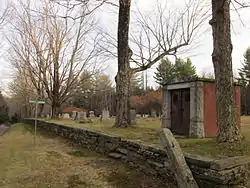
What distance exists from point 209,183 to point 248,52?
5224 centimetres

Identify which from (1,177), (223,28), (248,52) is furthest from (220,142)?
(248,52)

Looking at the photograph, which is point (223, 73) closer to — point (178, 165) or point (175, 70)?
point (178, 165)

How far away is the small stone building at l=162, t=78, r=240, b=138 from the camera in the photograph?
8.57 metres

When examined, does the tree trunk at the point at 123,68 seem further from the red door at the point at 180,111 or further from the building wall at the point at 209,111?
the building wall at the point at 209,111

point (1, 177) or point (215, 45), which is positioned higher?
point (215, 45)

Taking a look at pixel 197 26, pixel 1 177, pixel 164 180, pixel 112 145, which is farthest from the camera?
pixel 197 26

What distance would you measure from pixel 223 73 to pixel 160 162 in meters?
2.57

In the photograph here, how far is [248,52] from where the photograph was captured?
50.6 m

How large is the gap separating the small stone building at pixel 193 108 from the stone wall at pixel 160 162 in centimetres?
261

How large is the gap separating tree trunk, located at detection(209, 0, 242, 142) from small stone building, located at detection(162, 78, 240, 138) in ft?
7.63

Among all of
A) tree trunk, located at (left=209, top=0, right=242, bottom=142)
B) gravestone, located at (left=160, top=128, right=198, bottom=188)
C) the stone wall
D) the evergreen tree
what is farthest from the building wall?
the evergreen tree

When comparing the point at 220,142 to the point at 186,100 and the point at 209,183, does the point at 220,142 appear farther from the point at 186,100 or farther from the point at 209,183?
the point at 186,100

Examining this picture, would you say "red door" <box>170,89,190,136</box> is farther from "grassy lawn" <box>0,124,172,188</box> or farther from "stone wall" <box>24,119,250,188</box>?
"grassy lawn" <box>0,124,172,188</box>

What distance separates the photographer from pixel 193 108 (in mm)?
8633
